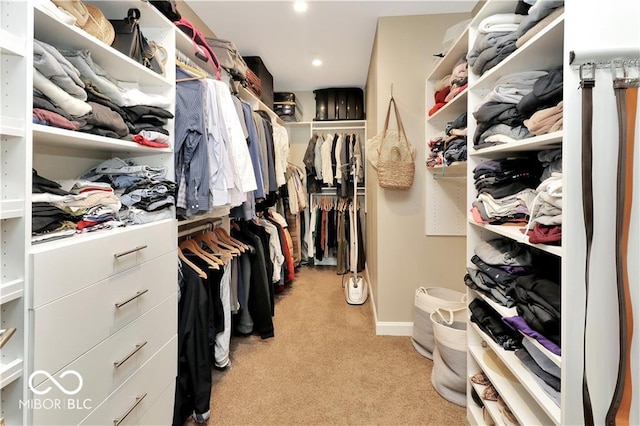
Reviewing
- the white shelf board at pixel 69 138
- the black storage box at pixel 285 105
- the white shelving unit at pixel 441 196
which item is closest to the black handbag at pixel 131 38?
the white shelf board at pixel 69 138

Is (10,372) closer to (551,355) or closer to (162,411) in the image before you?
(162,411)

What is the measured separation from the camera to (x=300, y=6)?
7.08 feet

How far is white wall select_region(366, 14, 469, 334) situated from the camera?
231 cm

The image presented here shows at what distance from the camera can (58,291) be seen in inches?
31.9

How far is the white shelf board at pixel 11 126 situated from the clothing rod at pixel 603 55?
1.45 m

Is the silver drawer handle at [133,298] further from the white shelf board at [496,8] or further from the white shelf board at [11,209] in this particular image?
the white shelf board at [496,8]

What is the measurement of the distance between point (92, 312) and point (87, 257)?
0.17m

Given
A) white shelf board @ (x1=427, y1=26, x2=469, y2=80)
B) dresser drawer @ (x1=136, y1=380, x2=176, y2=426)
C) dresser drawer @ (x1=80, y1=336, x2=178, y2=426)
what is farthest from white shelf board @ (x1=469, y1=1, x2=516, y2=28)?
dresser drawer @ (x1=136, y1=380, x2=176, y2=426)

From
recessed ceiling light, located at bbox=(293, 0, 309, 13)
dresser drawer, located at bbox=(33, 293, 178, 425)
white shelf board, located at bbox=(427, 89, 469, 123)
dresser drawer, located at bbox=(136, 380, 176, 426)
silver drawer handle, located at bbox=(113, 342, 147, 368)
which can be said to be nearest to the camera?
dresser drawer, located at bbox=(33, 293, 178, 425)

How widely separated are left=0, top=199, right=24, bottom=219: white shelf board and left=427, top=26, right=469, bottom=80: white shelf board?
1.87 m

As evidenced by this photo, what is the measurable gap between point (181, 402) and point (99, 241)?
3.24ft

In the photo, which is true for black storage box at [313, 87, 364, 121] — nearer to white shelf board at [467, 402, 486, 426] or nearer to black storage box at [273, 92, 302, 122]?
black storage box at [273, 92, 302, 122]

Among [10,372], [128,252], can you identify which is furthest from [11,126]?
[10,372]

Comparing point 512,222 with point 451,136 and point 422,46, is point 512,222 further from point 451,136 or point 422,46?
point 422,46
